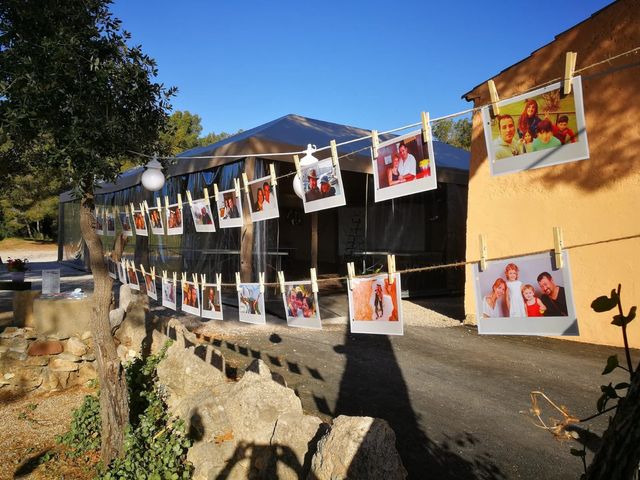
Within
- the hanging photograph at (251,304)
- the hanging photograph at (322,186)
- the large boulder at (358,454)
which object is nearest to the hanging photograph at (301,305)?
the hanging photograph at (251,304)

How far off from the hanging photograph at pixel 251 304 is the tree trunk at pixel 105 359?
53.6 inches

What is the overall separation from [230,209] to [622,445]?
14.5ft

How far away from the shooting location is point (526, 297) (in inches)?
97.3

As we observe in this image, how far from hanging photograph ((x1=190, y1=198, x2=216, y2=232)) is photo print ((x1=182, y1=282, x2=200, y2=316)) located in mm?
763

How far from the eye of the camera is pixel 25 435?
438cm

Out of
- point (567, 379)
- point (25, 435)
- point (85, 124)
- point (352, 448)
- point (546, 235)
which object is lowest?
point (25, 435)

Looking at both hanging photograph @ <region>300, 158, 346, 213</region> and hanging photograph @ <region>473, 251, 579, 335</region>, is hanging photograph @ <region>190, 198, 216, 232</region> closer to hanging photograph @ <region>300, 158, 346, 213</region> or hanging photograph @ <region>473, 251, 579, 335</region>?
hanging photograph @ <region>300, 158, 346, 213</region>

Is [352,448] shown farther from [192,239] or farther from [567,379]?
[192,239]

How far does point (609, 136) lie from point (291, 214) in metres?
11.7

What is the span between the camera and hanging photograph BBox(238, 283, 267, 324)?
4.54 m

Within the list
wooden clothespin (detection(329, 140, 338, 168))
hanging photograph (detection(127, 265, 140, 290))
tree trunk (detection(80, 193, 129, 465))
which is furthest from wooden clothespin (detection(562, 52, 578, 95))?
hanging photograph (detection(127, 265, 140, 290))

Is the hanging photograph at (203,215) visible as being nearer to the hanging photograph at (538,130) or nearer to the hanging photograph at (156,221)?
the hanging photograph at (156,221)

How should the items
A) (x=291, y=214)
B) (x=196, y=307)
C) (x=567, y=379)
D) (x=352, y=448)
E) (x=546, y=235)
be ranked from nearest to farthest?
(x=352, y=448)
(x=567, y=379)
(x=196, y=307)
(x=546, y=235)
(x=291, y=214)

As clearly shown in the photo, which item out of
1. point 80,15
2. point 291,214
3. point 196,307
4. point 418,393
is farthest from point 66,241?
point 418,393
